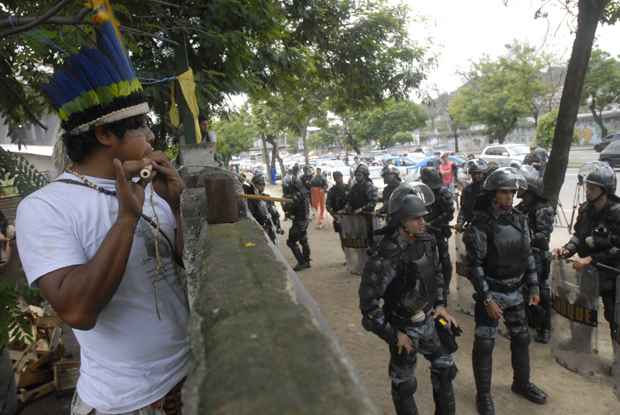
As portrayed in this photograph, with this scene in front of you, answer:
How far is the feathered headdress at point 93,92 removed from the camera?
1.48 meters

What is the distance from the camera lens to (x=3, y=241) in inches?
175

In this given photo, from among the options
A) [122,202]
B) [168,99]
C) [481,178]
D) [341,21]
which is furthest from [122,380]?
[341,21]

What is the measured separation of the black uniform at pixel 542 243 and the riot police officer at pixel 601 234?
388 millimetres

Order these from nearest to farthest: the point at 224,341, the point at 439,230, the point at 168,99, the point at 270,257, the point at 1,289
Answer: the point at 224,341 < the point at 270,257 < the point at 1,289 < the point at 168,99 < the point at 439,230

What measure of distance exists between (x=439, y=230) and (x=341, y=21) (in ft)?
16.7

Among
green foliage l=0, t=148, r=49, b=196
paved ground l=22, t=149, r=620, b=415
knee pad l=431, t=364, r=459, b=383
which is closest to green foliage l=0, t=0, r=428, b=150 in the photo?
green foliage l=0, t=148, r=49, b=196

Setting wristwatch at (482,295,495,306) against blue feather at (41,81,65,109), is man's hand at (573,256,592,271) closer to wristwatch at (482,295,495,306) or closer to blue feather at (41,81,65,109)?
wristwatch at (482,295,495,306)

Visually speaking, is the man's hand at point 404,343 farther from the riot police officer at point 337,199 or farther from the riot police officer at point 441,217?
the riot police officer at point 337,199

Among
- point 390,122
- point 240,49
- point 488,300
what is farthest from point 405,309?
point 390,122

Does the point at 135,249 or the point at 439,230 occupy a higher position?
the point at 135,249

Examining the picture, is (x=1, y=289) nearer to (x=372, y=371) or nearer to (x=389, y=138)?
(x=372, y=371)

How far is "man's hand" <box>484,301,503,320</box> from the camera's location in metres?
3.70

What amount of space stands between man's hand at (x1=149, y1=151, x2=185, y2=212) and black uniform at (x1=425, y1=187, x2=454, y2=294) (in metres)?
4.96

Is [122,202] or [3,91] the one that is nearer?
[122,202]
